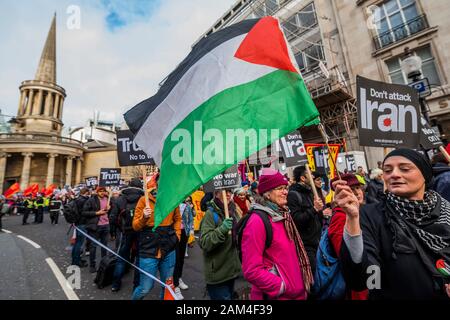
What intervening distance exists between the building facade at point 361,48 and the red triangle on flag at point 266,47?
8.62 metres

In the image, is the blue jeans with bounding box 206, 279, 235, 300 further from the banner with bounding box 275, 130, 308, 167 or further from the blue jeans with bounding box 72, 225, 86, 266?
the blue jeans with bounding box 72, 225, 86, 266

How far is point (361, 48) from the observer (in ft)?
45.9

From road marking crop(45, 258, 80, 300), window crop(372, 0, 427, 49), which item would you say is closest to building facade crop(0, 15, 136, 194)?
road marking crop(45, 258, 80, 300)

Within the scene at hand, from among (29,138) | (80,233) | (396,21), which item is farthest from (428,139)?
(29,138)

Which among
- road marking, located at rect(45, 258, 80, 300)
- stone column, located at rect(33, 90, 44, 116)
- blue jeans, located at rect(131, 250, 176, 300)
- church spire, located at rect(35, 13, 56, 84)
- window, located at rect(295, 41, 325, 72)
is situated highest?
church spire, located at rect(35, 13, 56, 84)

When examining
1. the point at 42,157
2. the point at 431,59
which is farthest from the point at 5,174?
the point at 431,59

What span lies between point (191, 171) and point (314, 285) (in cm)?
142

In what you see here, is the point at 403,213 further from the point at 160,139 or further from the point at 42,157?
the point at 42,157

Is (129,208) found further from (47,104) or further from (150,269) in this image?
(47,104)

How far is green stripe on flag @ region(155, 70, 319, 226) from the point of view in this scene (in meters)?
2.07

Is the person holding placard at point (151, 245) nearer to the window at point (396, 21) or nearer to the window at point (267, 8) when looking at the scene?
the window at point (396, 21)

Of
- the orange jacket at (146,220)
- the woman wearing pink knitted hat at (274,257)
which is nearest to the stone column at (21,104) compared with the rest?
the orange jacket at (146,220)

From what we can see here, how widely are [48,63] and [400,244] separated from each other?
211ft

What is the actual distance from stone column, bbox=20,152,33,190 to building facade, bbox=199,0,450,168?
40.3 m
